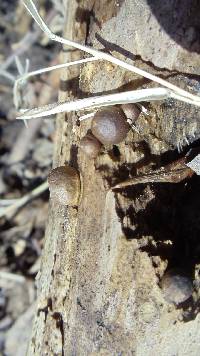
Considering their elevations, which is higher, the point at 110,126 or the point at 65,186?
the point at 110,126

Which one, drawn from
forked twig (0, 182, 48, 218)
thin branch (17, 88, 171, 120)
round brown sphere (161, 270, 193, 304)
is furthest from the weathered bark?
forked twig (0, 182, 48, 218)

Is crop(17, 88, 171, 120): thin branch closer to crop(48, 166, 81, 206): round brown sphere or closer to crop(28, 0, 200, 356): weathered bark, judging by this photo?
crop(28, 0, 200, 356): weathered bark

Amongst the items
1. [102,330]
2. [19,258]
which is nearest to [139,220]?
[102,330]

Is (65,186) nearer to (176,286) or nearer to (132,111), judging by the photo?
(132,111)

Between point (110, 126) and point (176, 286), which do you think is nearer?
point (176, 286)

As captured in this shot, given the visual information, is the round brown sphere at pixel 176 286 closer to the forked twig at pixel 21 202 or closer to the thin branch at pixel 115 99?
the thin branch at pixel 115 99

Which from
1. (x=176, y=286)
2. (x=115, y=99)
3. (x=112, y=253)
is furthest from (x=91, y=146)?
(x=176, y=286)

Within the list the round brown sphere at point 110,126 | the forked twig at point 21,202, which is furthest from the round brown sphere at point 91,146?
the forked twig at point 21,202

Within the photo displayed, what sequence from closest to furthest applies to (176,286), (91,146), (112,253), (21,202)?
(176,286)
(112,253)
(91,146)
(21,202)
